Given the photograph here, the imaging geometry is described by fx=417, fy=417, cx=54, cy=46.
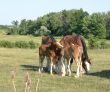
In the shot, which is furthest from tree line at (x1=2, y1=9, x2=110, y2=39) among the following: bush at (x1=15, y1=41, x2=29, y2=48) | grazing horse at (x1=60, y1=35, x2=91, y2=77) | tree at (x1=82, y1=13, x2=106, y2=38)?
grazing horse at (x1=60, y1=35, x2=91, y2=77)

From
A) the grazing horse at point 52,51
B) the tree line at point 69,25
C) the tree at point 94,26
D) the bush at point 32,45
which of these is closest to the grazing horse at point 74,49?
the grazing horse at point 52,51

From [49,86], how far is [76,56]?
3389 millimetres

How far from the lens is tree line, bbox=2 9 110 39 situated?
101m

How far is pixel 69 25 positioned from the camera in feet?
354

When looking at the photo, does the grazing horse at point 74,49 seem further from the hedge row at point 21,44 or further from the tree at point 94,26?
the tree at point 94,26

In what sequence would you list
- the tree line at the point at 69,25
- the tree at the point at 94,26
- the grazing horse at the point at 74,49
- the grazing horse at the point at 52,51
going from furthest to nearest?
the tree line at the point at 69,25, the tree at the point at 94,26, the grazing horse at the point at 52,51, the grazing horse at the point at 74,49

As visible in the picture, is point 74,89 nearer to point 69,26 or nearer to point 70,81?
point 70,81

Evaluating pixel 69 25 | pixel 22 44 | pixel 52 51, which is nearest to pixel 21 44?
pixel 22 44

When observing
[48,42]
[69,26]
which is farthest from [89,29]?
[48,42]

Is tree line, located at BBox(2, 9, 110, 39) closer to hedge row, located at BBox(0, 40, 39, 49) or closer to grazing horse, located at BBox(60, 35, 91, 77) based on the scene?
hedge row, located at BBox(0, 40, 39, 49)

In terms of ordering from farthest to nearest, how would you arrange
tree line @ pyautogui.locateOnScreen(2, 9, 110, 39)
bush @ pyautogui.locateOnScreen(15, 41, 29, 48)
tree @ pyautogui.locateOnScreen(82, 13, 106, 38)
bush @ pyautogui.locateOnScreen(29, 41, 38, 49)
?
tree line @ pyautogui.locateOnScreen(2, 9, 110, 39) < tree @ pyautogui.locateOnScreen(82, 13, 106, 38) < bush @ pyautogui.locateOnScreen(15, 41, 29, 48) < bush @ pyautogui.locateOnScreen(29, 41, 38, 49)

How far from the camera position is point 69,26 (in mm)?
107500

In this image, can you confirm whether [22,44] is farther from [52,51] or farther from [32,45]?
[52,51]

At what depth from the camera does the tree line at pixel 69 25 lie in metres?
101
